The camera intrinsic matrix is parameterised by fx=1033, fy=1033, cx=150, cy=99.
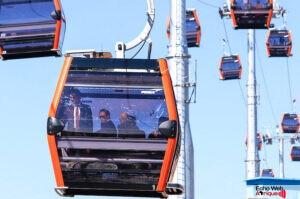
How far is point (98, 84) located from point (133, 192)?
1824mm

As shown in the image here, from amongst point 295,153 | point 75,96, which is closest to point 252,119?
point 75,96

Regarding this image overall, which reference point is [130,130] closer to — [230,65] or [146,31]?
[146,31]

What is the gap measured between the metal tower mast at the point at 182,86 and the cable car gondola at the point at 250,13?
1031cm

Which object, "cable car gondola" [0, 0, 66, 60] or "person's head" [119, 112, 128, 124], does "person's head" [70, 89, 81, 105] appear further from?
"cable car gondola" [0, 0, 66, 60]

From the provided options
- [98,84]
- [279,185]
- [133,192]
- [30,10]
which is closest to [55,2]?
[30,10]

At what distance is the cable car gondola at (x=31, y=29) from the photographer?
61.1ft

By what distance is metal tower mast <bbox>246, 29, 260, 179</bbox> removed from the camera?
37716 mm

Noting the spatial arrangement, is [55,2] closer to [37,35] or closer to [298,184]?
[37,35]

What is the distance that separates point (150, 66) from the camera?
658 inches

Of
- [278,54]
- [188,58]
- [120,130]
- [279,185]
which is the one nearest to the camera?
[120,130]

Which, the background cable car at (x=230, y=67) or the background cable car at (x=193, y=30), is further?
the background cable car at (x=230, y=67)

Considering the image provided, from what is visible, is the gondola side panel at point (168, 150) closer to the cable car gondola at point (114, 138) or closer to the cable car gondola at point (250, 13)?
the cable car gondola at point (114, 138)

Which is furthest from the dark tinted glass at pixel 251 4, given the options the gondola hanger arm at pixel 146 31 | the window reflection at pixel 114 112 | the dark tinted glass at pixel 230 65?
the dark tinted glass at pixel 230 65

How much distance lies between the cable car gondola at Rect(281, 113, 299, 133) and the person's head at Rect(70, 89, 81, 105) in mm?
45385
